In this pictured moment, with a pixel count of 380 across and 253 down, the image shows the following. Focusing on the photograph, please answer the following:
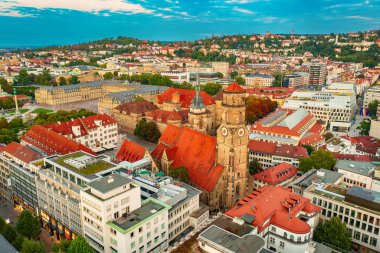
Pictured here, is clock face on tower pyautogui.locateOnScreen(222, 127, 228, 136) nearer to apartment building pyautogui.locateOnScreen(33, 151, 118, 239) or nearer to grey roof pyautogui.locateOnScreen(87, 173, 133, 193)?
grey roof pyautogui.locateOnScreen(87, 173, 133, 193)

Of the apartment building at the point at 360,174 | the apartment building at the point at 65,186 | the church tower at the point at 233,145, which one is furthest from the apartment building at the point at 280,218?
the apartment building at the point at 65,186

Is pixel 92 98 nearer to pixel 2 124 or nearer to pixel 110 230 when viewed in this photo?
pixel 2 124

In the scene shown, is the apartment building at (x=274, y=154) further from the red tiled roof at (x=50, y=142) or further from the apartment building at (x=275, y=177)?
the red tiled roof at (x=50, y=142)

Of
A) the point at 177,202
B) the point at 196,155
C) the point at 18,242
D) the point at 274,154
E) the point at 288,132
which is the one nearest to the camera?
the point at 18,242

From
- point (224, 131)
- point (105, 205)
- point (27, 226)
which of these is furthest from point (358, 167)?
point (27, 226)

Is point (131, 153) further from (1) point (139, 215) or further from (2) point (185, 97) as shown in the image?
(2) point (185, 97)

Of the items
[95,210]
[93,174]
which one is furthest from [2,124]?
[95,210]
